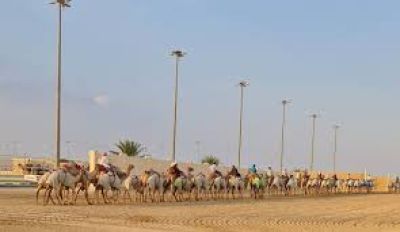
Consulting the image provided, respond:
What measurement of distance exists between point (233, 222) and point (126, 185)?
12.1 metres

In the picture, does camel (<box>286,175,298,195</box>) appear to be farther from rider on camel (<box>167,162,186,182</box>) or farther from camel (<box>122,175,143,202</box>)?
camel (<box>122,175,143,202</box>)

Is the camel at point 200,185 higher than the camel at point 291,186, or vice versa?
the camel at point 200,185

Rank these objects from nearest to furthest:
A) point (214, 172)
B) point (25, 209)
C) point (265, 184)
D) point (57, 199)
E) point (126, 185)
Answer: point (25, 209) < point (57, 199) < point (126, 185) < point (214, 172) < point (265, 184)

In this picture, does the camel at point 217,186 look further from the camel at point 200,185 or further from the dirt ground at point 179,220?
the dirt ground at point 179,220

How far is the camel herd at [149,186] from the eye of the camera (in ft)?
99.7

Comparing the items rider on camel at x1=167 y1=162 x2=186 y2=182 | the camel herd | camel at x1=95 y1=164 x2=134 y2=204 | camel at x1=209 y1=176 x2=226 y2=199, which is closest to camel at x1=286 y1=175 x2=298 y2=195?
the camel herd

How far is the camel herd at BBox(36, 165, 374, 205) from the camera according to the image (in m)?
30.4

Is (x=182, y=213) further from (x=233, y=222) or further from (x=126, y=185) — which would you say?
(x=126, y=185)

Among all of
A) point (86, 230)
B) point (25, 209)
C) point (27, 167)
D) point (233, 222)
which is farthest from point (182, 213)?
point (27, 167)

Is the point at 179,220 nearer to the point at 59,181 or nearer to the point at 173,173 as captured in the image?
the point at 59,181

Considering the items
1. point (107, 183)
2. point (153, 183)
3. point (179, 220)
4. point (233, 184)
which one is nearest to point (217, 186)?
point (233, 184)

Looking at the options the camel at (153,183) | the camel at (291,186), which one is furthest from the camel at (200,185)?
the camel at (291,186)

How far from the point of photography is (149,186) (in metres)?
35.5

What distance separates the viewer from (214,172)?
42.4 meters
